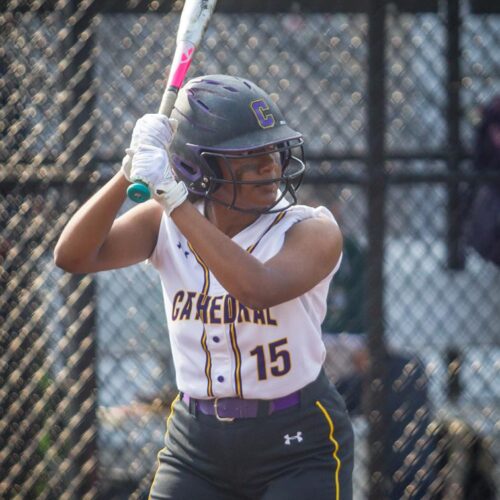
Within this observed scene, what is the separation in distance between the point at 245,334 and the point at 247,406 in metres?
0.20

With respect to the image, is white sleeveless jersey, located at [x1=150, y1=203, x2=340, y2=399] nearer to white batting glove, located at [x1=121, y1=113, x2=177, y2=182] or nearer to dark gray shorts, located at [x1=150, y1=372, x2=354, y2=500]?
dark gray shorts, located at [x1=150, y1=372, x2=354, y2=500]

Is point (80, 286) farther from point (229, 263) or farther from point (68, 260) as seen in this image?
point (229, 263)

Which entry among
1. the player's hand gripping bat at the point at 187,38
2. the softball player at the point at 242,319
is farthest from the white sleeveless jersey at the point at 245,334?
the player's hand gripping bat at the point at 187,38

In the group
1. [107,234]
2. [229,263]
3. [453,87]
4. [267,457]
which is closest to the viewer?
[229,263]

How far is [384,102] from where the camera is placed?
4098mm

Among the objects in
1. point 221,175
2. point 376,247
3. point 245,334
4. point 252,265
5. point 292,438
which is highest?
point 221,175

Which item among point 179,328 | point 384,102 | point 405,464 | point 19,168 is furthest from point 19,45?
point 405,464

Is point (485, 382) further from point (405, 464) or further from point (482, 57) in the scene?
point (482, 57)

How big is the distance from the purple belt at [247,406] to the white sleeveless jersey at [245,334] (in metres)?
0.02

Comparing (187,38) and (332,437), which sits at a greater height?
(187,38)

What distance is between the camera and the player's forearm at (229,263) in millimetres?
2568

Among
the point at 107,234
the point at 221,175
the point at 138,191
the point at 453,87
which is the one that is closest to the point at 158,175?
the point at 138,191

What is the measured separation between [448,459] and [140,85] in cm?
209

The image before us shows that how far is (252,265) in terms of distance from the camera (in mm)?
2588
